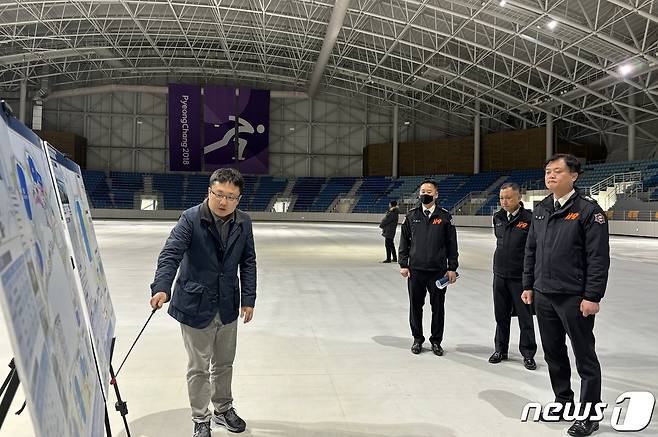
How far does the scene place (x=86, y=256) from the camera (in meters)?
2.74

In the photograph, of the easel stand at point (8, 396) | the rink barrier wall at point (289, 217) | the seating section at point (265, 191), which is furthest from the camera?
the seating section at point (265, 191)

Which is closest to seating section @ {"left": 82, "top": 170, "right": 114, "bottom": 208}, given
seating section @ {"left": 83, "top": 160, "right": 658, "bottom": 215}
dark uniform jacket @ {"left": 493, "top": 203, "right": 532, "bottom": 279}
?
seating section @ {"left": 83, "top": 160, "right": 658, "bottom": 215}

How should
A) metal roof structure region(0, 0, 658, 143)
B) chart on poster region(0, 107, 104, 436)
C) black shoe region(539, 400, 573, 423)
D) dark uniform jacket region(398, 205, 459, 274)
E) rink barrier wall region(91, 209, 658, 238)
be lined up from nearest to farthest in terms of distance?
chart on poster region(0, 107, 104, 436), black shoe region(539, 400, 573, 423), dark uniform jacket region(398, 205, 459, 274), metal roof structure region(0, 0, 658, 143), rink barrier wall region(91, 209, 658, 238)

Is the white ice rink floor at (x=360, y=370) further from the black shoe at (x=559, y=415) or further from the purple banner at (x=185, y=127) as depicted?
the purple banner at (x=185, y=127)

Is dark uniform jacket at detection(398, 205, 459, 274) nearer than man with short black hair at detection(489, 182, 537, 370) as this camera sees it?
No

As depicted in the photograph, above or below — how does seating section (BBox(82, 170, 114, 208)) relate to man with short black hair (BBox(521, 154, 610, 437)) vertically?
above

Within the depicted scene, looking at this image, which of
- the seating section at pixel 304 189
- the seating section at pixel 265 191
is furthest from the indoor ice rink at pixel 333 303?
the seating section at pixel 265 191

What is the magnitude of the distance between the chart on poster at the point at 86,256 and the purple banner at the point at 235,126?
3856cm

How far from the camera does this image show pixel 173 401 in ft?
11.3

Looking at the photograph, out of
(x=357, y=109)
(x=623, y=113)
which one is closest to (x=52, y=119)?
(x=357, y=109)

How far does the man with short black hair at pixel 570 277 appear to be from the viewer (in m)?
3.05

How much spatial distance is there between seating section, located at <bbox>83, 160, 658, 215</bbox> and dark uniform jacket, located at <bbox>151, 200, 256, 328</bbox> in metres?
35.4

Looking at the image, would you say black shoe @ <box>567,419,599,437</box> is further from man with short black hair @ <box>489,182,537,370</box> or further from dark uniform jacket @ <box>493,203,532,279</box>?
dark uniform jacket @ <box>493,203,532,279</box>

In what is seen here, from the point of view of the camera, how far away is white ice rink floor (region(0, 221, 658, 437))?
10.3ft
